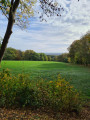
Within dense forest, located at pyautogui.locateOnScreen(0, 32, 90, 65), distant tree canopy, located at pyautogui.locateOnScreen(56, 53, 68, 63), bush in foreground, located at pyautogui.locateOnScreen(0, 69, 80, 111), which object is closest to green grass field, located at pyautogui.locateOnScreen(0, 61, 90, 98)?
bush in foreground, located at pyautogui.locateOnScreen(0, 69, 80, 111)

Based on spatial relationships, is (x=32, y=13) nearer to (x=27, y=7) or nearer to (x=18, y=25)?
(x=27, y=7)

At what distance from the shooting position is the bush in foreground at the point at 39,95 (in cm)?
388

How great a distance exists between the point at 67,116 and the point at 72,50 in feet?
135

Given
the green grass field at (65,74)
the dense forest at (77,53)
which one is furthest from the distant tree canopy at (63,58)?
the green grass field at (65,74)

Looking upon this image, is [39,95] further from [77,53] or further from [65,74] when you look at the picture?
[77,53]

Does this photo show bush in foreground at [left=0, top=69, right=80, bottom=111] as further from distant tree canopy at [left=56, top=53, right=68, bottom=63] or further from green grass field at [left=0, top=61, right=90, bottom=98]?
distant tree canopy at [left=56, top=53, right=68, bottom=63]

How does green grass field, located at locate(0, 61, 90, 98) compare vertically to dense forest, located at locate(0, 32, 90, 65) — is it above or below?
below

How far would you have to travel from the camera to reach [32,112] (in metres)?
3.73

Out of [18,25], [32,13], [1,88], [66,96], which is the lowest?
[66,96]

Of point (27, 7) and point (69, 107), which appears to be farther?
point (27, 7)

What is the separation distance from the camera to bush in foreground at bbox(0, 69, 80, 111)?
388cm

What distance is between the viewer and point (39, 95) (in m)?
3.99

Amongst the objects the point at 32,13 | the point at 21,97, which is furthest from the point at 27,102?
the point at 32,13

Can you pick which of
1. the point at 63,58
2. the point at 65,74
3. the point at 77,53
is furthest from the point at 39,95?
the point at 63,58
